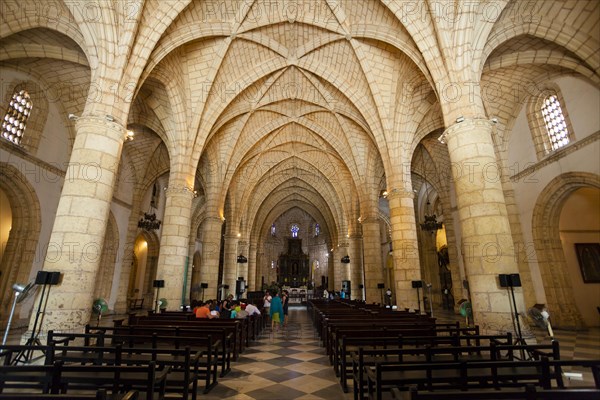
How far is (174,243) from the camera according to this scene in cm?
1164

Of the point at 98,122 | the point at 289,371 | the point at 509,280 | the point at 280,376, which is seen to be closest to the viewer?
the point at 280,376

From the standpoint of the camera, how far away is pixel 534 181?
12.4 m

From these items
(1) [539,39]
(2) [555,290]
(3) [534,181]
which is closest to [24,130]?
(1) [539,39]

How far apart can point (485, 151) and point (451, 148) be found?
2.52 ft

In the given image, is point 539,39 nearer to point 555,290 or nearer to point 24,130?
point 555,290

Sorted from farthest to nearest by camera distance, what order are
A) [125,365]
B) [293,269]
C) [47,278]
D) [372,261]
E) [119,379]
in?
1. [293,269]
2. [372,261]
3. [47,278]
4. [125,365]
5. [119,379]

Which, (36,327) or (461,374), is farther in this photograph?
(36,327)

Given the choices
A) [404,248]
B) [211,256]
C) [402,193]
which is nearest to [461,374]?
[404,248]

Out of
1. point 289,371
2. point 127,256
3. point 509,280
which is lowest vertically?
point 289,371

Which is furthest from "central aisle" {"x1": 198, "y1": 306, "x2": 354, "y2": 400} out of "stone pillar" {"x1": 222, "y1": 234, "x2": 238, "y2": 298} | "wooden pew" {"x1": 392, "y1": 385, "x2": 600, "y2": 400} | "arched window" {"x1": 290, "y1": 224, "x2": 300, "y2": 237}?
"arched window" {"x1": 290, "y1": 224, "x2": 300, "y2": 237}

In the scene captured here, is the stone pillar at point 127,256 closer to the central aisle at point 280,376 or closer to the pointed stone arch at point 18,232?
the pointed stone arch at point 18,232

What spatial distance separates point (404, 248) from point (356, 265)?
9.88m

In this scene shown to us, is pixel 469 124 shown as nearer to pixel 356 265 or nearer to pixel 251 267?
pixel 356 265

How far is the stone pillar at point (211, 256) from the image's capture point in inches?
628
